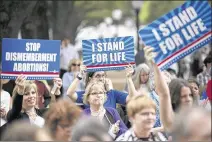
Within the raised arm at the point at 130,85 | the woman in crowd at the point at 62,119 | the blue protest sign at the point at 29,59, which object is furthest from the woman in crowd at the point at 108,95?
the woman in crowd at the point at 62,119

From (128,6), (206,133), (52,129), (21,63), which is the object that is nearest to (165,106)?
(52,129)

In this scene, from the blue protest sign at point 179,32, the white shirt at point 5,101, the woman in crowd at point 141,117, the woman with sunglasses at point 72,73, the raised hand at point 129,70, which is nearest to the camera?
the woman in crowd at point 141,117

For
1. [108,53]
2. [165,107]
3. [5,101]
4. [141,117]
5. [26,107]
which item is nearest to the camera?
[141,117]

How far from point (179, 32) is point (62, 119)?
4476 millimetres

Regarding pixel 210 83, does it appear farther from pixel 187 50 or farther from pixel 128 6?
pixel 128 6

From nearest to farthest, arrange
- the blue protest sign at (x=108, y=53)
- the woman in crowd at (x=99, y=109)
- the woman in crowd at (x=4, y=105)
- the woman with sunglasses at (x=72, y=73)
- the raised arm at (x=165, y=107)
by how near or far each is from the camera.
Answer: the raised arm at (x=165, y=107), the woman in crowd at (x=99, y=109), the woman in crowd at (x=4, y=105), the blue protest sign at (x=108, y=53), the woman with sunglasses at (x=72, y=73)

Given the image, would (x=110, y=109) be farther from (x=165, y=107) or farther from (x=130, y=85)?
(x=165, y=107)

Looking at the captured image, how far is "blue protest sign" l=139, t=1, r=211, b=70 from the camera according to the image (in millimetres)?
11391

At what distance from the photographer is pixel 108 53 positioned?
13.4m

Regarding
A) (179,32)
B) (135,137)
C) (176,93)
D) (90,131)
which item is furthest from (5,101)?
(90,131)

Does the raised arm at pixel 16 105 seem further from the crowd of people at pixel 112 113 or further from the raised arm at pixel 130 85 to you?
the raised arm at pixel 130 85

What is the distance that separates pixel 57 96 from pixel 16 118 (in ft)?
6.80

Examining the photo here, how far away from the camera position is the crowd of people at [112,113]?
6.46 m

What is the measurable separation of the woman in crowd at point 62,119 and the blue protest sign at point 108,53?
5215mm
